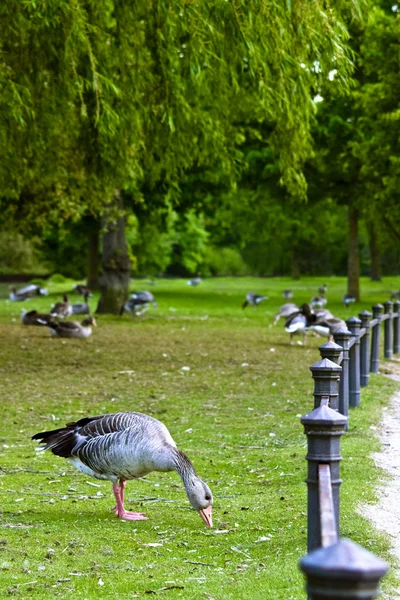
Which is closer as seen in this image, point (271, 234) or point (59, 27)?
point (59, 27)

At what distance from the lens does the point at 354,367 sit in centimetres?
1305

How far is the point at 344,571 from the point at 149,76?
45.8ft

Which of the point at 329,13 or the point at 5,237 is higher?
the point at 329,13

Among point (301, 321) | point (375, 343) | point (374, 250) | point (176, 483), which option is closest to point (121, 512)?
point (176, 483)

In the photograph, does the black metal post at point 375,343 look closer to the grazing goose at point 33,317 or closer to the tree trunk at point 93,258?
the grazing goose at point 33,317

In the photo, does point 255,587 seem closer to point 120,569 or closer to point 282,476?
point 120,569

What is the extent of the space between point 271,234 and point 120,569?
59043mm

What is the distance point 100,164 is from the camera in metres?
16.8

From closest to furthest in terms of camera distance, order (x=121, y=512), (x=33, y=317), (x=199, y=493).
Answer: (x=199, y=493), (x=121, y=512), (x=33, y=317)

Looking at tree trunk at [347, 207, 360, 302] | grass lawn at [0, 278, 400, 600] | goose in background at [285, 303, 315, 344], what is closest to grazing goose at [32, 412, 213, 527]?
grass lawn at [0, 278, 400, 600]

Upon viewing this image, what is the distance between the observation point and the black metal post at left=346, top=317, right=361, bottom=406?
12969 mm

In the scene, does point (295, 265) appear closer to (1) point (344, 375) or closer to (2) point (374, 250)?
(2) point (374, 250)

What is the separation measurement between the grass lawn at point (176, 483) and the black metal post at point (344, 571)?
3.24 meters

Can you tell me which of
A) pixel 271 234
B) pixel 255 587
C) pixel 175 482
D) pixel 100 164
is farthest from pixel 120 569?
pixel 271 234
